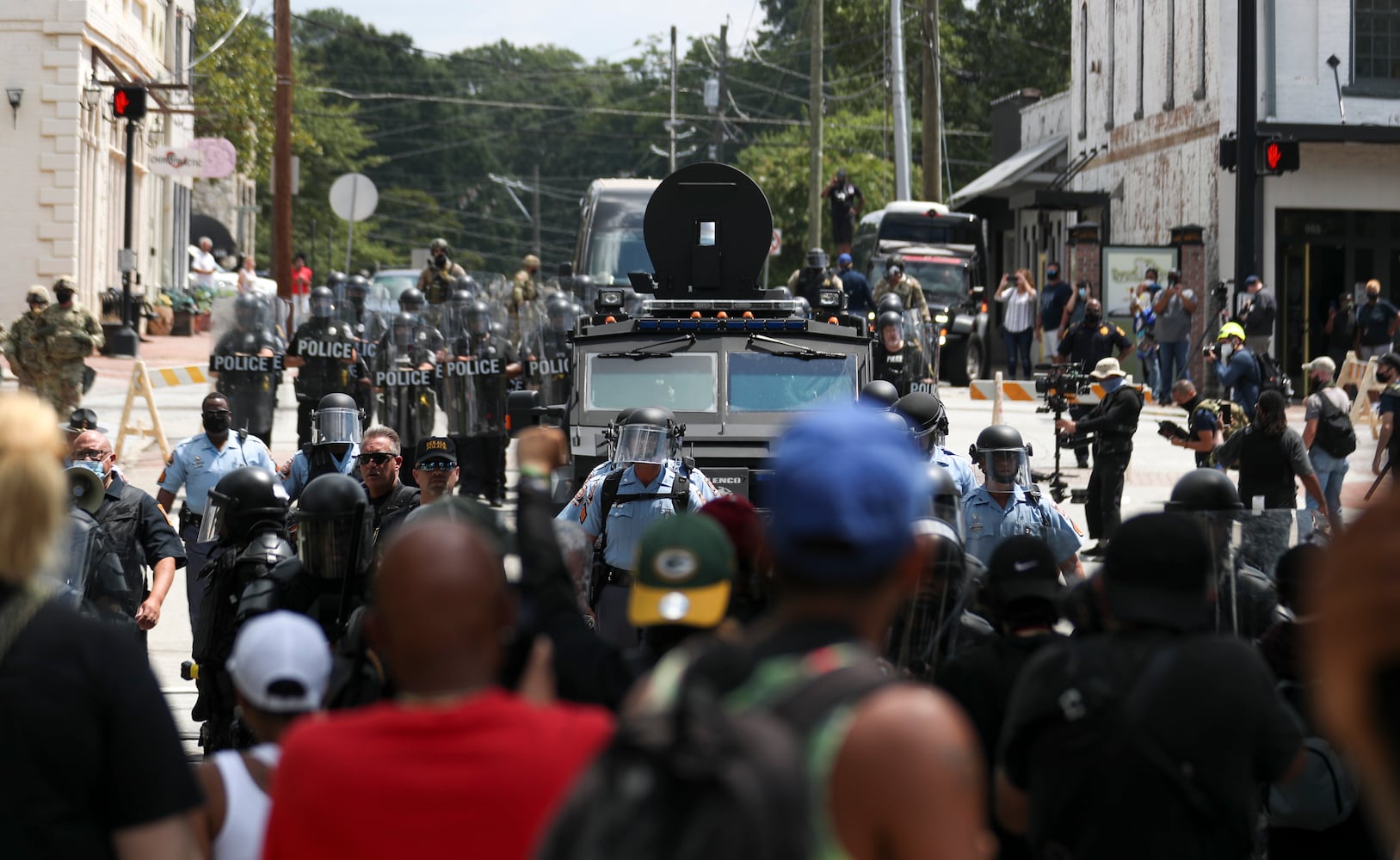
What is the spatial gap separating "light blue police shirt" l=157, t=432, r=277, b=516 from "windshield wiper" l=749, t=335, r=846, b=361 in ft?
10.9

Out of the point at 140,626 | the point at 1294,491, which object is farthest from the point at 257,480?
the point at 1294,491

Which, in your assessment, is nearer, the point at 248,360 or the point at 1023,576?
the point at 1023,576

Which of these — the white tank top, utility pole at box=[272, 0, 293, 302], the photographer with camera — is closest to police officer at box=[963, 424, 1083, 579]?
the white tank top

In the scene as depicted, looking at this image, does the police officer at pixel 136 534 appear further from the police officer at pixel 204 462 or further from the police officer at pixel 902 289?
the police officer at pixel 902 289

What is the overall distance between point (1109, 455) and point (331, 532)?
974 centimetres

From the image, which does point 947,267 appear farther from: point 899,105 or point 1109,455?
point 1109,455

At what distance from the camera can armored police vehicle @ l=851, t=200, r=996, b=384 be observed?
30.6 meters

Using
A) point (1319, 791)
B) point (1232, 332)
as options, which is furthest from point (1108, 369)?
point (1319, 791)

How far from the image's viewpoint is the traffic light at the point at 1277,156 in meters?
19.9

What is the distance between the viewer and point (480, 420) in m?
17.7

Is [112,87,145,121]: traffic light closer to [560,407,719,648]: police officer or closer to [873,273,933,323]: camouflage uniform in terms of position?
[873,273,933,323]: camouflage uniform

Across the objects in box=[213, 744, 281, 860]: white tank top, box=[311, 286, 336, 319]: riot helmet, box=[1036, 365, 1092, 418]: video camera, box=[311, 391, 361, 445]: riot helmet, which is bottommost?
box=[213, 744, 281, 860]: white tank top

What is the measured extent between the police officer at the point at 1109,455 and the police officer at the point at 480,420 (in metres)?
5.51

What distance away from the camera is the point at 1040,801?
379 centimetres
